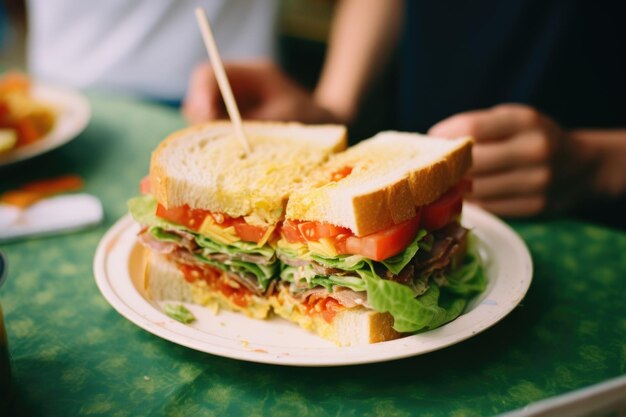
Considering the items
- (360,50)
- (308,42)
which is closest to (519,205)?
(360,50)

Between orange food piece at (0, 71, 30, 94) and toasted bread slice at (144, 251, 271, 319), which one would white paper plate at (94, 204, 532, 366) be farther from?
orange food piece at (0, 71, 30, 94)

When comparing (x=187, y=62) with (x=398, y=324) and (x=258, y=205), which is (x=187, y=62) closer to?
(x=258, y=205)

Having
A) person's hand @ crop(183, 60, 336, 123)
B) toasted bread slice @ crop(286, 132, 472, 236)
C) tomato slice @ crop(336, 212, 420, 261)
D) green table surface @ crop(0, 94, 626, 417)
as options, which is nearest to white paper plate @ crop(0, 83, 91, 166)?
person's hand @ crop(183, 60, 336, 123)

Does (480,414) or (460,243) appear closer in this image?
(480,414)

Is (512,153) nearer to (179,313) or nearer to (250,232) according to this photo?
(250,232)

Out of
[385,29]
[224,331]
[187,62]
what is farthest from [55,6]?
[224,331]

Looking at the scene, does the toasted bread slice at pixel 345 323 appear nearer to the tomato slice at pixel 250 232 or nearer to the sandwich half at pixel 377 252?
the sandwich half at pixel 377 252
